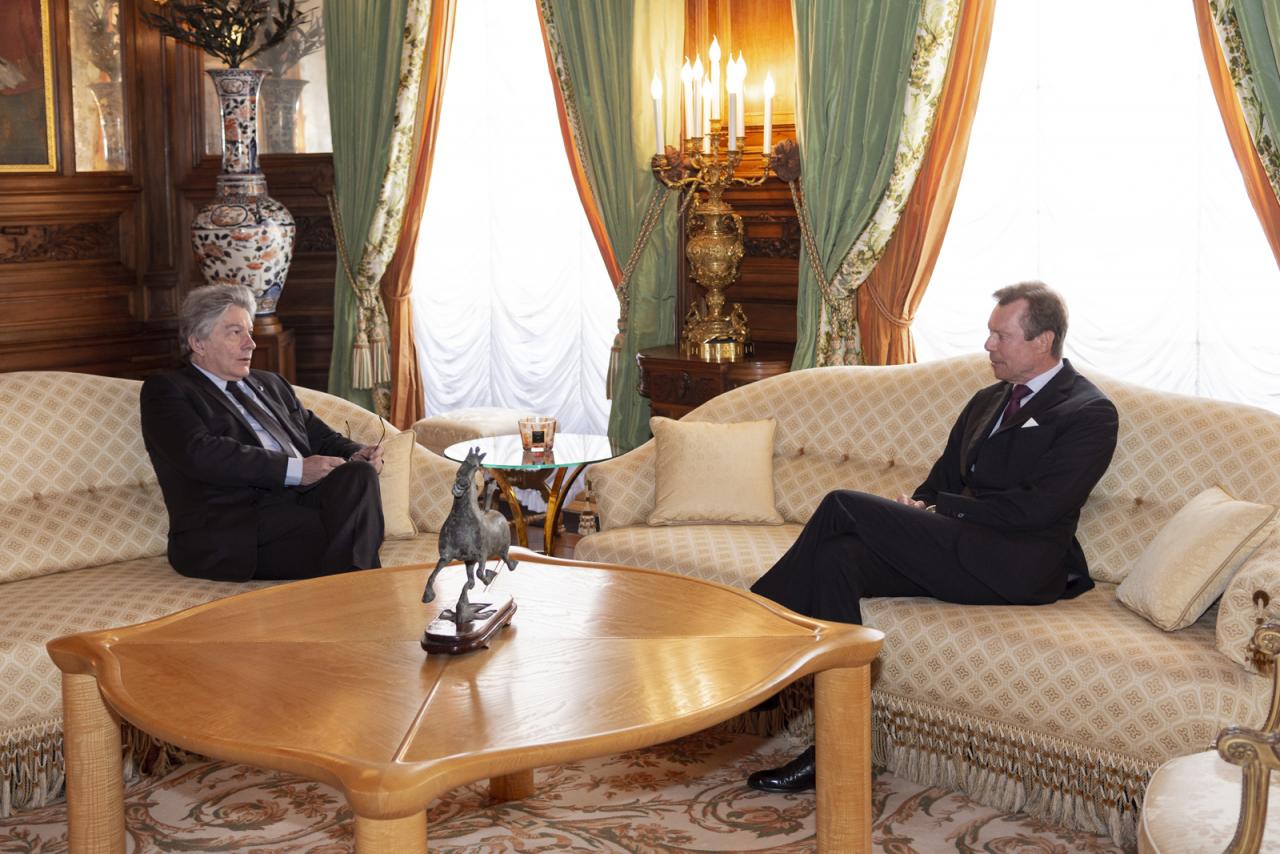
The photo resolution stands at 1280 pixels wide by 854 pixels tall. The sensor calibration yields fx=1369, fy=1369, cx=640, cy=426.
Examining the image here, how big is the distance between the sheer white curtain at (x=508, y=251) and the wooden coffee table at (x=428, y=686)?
10.8 ft

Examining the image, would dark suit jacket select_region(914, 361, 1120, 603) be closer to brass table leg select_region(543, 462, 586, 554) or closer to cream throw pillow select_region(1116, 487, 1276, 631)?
cream throw pillow select_region(1116, 487, 1276, 631)

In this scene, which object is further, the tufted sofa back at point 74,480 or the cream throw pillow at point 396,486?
the cream throw pillow at point 396,486

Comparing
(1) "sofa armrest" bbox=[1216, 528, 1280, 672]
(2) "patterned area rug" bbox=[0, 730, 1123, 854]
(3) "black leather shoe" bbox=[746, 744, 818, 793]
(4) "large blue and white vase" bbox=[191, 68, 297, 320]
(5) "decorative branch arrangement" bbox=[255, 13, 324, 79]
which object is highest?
(5) "decorative branch arrangement" bbox=[255, 13, 324, 79]

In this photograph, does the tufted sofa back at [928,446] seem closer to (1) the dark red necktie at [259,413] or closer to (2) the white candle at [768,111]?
(1) the dark red necktie at [259,413]

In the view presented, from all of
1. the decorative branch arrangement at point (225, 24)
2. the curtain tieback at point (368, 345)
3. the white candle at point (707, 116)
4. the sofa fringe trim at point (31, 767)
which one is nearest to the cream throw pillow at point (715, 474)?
the white candle at point (707, 116)

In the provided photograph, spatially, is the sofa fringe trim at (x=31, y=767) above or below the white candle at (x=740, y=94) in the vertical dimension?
below

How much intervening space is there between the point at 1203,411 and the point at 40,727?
307cm

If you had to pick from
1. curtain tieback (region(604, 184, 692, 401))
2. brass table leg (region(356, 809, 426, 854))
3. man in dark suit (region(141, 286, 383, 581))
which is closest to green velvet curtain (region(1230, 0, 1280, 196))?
curtain tieback (region(604, 184, 692, 401))

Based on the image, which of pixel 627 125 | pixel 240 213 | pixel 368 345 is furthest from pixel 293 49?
pixel 627 125

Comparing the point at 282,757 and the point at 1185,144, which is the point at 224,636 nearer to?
the point at 282,757

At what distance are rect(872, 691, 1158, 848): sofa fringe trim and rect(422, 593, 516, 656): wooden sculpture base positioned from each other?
115 cm

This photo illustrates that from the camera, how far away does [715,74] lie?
5.24 m

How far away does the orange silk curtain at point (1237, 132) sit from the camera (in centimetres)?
408

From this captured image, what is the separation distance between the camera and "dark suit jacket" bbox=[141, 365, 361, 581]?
151 inches
